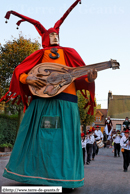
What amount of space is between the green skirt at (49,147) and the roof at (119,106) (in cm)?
4860

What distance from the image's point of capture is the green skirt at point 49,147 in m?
6.07

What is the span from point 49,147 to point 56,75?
55.7 inches

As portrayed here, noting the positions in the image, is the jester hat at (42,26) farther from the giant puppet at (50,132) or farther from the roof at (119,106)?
the roof at (119,106)

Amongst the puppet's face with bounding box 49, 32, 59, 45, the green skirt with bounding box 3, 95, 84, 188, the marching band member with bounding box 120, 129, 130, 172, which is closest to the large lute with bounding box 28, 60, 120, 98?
the green skirt with bounding box 3, 95, 84, 188

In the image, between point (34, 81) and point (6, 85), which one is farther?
point (6, 85)

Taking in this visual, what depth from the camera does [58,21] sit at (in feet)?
24.2

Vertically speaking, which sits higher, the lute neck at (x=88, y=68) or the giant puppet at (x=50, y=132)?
the lute neck at (x=88, y=68)

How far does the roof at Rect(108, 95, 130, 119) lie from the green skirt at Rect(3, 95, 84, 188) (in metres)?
48.6

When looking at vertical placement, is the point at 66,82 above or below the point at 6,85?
below

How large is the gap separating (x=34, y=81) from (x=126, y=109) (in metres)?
50.5

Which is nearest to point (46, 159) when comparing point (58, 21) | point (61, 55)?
point (61, 55)

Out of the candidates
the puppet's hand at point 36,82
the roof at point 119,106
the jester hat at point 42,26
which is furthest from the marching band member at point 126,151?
the roof at point 119,106

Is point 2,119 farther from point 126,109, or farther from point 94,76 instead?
point 126,109

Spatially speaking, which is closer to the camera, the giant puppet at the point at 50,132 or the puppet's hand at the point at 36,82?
the giant puppet at the point at 50,132
